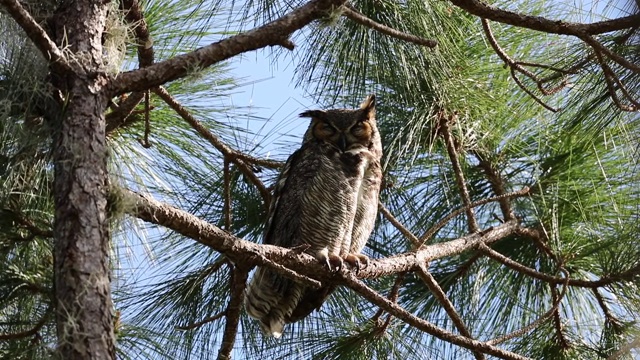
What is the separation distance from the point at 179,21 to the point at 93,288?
1457 mm

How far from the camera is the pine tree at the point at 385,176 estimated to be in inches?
70.6

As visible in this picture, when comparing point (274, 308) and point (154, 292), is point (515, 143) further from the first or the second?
point (154, 292)

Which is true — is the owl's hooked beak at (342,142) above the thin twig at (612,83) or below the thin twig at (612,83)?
above

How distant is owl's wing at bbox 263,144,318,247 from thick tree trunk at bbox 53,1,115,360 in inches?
40.7

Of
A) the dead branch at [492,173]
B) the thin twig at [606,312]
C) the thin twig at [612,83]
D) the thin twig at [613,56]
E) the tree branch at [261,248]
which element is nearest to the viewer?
the tree branch at [261,248]

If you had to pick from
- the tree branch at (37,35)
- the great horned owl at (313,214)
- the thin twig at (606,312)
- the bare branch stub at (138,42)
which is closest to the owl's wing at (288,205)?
the great horned owl at (313,214)

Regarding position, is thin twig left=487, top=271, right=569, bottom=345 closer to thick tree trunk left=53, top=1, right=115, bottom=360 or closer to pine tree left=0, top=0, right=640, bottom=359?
pine tree left=0, top=0, right=640, bottom=359

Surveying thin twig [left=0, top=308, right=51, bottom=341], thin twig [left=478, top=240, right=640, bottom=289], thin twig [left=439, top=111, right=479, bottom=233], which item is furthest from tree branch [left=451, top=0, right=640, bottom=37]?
thin twig [left=0, top=308, right=51, bottom=341]

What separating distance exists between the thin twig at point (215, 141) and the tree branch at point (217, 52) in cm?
52

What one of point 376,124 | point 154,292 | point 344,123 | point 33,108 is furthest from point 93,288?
point 376,124

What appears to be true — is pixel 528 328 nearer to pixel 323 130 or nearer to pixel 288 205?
pixel 288 205

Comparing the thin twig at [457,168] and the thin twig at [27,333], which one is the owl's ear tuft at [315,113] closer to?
the thin twig at [457,168]

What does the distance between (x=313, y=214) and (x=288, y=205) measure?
0.26 feet

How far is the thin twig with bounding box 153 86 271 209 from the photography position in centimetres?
246
